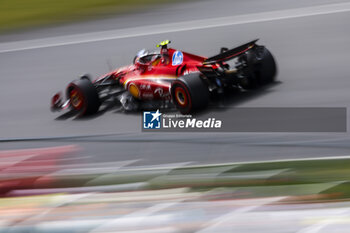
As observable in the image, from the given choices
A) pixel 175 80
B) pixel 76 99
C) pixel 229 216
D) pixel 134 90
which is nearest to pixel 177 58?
pixel 175 80

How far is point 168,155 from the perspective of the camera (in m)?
6.71

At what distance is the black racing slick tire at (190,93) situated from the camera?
7.03 meters

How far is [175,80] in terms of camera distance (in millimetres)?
7156

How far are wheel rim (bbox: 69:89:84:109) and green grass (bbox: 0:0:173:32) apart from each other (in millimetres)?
5067

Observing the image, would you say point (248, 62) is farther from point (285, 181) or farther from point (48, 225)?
point (48, 225)

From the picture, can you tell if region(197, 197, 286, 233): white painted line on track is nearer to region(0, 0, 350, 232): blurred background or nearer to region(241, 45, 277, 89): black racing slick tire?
region(0, 0, 350, 232): blurred background

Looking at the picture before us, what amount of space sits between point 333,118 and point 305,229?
2.64 m

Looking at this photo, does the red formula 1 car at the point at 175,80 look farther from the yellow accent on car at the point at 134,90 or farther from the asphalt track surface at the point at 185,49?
the asphalt track surface at the point at 185,49

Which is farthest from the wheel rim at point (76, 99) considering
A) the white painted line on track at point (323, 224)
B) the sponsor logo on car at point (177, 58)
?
the white painted line on track at point (323, 224)

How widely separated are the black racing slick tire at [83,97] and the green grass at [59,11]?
509 centimetres

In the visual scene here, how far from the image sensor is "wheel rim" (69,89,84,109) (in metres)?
8.22

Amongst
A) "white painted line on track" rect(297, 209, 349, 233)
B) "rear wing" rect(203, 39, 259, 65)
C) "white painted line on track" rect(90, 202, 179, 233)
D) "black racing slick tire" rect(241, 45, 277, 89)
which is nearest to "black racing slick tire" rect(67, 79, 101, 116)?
"rear wing" rect(203, 39, 259, 65)

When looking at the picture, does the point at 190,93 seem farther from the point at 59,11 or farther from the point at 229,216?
the point at 59,11

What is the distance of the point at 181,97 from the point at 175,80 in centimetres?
24
